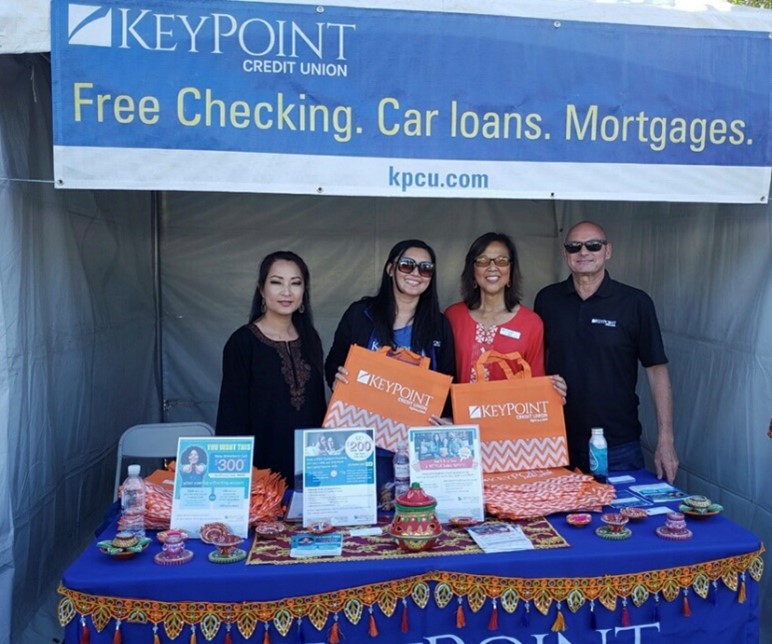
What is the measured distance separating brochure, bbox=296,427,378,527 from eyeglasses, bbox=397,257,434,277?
76 cm

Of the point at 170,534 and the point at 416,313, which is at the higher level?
the point at 416,313

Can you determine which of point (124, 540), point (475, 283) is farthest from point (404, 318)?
point (124, 540)

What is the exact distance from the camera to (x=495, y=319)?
3010 millimetres

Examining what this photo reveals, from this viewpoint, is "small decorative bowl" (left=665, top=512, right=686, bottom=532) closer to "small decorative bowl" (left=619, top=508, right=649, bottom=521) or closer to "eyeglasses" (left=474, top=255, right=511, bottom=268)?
"small decorative bowl" (left=619, top=508, right=649, bottom=521)

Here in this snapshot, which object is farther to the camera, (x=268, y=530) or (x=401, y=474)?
(x=401, y=474)

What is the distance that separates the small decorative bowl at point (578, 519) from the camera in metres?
2.34

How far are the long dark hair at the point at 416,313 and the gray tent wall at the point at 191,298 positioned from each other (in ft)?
4.55

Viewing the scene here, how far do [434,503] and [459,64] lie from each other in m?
1.63

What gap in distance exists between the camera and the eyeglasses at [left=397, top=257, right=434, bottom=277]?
2832mm

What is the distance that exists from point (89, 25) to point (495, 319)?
1.90 meters

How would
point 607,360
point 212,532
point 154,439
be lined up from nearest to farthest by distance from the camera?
point 212,532
point 607,360
point 154,439

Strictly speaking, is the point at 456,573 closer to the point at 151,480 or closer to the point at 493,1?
the point at 151,480

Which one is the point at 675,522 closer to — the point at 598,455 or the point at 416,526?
the point at 598,455

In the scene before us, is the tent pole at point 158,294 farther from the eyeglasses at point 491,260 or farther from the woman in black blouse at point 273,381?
the eyeglasses at point 491,260
